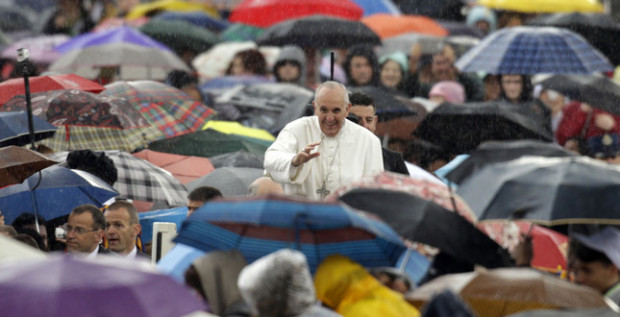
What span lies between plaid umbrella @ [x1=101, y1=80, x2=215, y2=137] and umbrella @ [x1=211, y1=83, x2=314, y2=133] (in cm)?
92

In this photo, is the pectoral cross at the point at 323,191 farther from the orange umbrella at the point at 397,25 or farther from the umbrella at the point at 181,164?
the orange umbrella at the point at 397,25

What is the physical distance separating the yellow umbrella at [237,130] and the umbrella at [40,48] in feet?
19.1

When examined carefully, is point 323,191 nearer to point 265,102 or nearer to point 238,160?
point 238,160

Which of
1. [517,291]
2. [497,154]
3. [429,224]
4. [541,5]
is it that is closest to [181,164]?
[497,154]

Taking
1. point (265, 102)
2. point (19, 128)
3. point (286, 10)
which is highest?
point (19, 128)

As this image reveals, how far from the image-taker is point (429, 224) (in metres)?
8.24

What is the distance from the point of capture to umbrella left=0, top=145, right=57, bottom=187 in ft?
35.3

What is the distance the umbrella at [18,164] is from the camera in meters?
10.8

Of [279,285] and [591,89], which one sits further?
[591,89]

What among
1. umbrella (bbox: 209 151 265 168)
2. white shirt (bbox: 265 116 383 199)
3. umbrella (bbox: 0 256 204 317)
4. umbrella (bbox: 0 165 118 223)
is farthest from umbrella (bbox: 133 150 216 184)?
umbrella (bbox: 0 256 204 317)

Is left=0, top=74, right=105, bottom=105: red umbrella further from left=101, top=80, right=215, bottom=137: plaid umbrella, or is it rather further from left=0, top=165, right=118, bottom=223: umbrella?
left=0, top=165, right=118, bottom=223: umbrella

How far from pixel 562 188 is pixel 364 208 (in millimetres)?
1116

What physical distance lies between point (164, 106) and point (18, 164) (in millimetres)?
5063

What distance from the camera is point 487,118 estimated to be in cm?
1460
